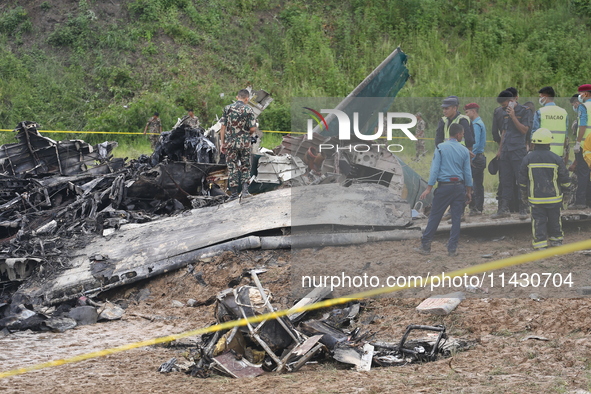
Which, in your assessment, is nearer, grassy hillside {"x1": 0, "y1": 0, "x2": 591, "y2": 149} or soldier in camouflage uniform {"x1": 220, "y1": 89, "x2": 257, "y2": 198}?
soldier in camouflage uniform {"x1": 220, "y1": 89, "x2": 257, "y2": 198}

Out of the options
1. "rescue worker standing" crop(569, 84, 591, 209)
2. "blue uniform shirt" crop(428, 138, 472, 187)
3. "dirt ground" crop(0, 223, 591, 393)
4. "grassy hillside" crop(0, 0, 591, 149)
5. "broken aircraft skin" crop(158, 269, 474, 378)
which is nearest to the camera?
"dirt ground" crop(0, 223, 591, 393)

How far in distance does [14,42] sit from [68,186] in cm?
1497

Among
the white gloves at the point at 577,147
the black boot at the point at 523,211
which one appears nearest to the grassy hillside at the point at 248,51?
the white gloves at the point at 577,147

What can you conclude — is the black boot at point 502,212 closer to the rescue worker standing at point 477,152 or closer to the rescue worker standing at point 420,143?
the rescue worker standing at point 477,152

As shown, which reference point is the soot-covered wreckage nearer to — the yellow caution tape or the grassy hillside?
the yellow caution tape

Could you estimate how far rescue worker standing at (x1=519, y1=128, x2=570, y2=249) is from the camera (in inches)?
283

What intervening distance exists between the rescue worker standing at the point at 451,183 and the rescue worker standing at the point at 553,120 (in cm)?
118

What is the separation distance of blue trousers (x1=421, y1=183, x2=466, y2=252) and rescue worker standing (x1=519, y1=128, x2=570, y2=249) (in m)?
0.84

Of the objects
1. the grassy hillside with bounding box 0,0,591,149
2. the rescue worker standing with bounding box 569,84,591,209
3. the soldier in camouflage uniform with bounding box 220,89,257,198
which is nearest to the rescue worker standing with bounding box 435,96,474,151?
the rescue worker standing with bounding box 569,84,591,209

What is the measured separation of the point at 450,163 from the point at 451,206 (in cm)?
48

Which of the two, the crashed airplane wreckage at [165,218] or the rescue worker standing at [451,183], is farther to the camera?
the crashed airplane wreckage at [165,218]

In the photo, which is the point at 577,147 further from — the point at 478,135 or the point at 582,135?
the point at 478,135

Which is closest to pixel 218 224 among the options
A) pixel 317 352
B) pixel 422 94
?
pixel 317 352

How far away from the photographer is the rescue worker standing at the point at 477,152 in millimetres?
7613
